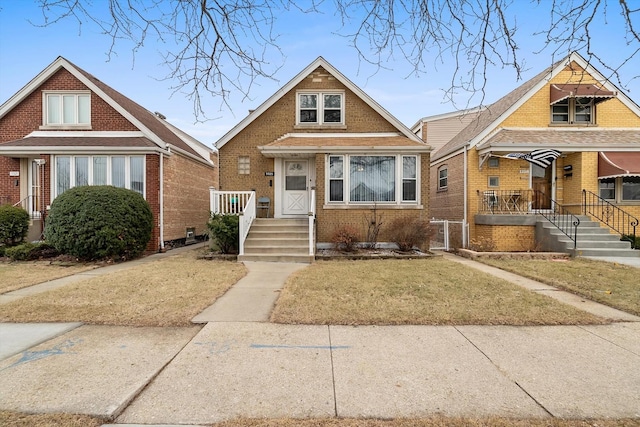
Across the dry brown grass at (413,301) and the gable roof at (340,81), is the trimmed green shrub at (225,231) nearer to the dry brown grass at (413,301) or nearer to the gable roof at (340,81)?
the dry brown grass at (413,301)

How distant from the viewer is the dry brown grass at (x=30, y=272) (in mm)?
7199

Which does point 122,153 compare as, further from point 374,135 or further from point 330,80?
point 374,135

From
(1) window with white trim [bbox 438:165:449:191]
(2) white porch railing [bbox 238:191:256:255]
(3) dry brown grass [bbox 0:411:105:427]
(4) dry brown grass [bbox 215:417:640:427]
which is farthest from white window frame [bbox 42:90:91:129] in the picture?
(1) window with white trim [bbox 438:165:449:191]

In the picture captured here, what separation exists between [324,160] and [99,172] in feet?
28.5

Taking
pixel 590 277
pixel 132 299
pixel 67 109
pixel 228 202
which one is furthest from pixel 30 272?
pixel 590 277

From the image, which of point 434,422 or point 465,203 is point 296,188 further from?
point 434,422

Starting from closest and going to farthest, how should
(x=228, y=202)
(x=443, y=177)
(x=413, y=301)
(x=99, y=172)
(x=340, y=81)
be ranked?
(x=413, y=301), (x=228, y=202), (x=99, y=172), (x=340, y=81), (x=443, y=177)

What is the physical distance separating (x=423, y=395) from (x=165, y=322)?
352 cm

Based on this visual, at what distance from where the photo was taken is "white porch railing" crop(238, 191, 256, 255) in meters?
10.8

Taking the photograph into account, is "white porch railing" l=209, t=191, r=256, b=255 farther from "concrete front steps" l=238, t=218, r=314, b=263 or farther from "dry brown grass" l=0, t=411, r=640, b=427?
"dry brown grass" l=0, t=411, r=640, b=427

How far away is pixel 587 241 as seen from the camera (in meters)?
11.7

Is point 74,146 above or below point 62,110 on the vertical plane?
below

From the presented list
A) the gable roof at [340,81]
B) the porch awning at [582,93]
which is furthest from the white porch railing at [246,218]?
the porch awning at [582,93]

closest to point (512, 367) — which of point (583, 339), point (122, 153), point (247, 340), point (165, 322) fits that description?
point (583, 339)
